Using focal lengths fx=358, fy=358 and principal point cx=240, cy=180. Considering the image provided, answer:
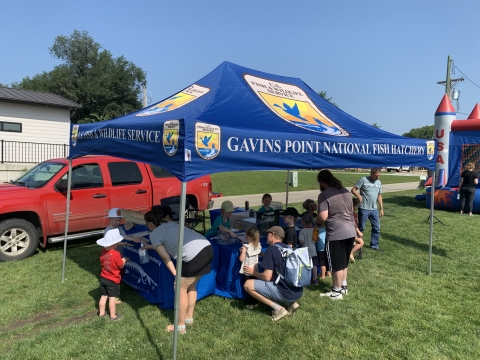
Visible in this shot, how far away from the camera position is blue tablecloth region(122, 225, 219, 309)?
4418mm

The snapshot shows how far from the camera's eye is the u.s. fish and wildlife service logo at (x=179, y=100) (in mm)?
4762

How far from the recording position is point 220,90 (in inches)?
185

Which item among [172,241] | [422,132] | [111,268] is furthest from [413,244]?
[422,132]

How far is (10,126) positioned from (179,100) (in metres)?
17.3

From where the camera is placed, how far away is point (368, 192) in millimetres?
7051

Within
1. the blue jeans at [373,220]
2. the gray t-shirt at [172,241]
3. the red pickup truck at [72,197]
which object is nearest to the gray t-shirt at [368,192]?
the blue jeans at [373,220]

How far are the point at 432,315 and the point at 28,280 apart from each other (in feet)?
18.6

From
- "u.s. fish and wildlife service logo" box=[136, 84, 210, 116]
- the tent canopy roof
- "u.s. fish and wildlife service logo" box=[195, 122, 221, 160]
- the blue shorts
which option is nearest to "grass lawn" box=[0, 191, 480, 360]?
the blue shorts

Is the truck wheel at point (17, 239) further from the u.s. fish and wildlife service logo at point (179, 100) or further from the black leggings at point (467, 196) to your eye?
the black leggings at point (467, 196)

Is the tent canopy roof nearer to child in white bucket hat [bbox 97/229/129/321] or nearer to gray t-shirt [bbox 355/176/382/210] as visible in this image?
child in white bucket hat [bbox 97/229/129/321]

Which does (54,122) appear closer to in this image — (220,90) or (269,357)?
(220,90)

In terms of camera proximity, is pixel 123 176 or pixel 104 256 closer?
pixel 104 256

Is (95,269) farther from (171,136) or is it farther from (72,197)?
(171,136)

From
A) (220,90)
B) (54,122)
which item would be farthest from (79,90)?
(220,90)
